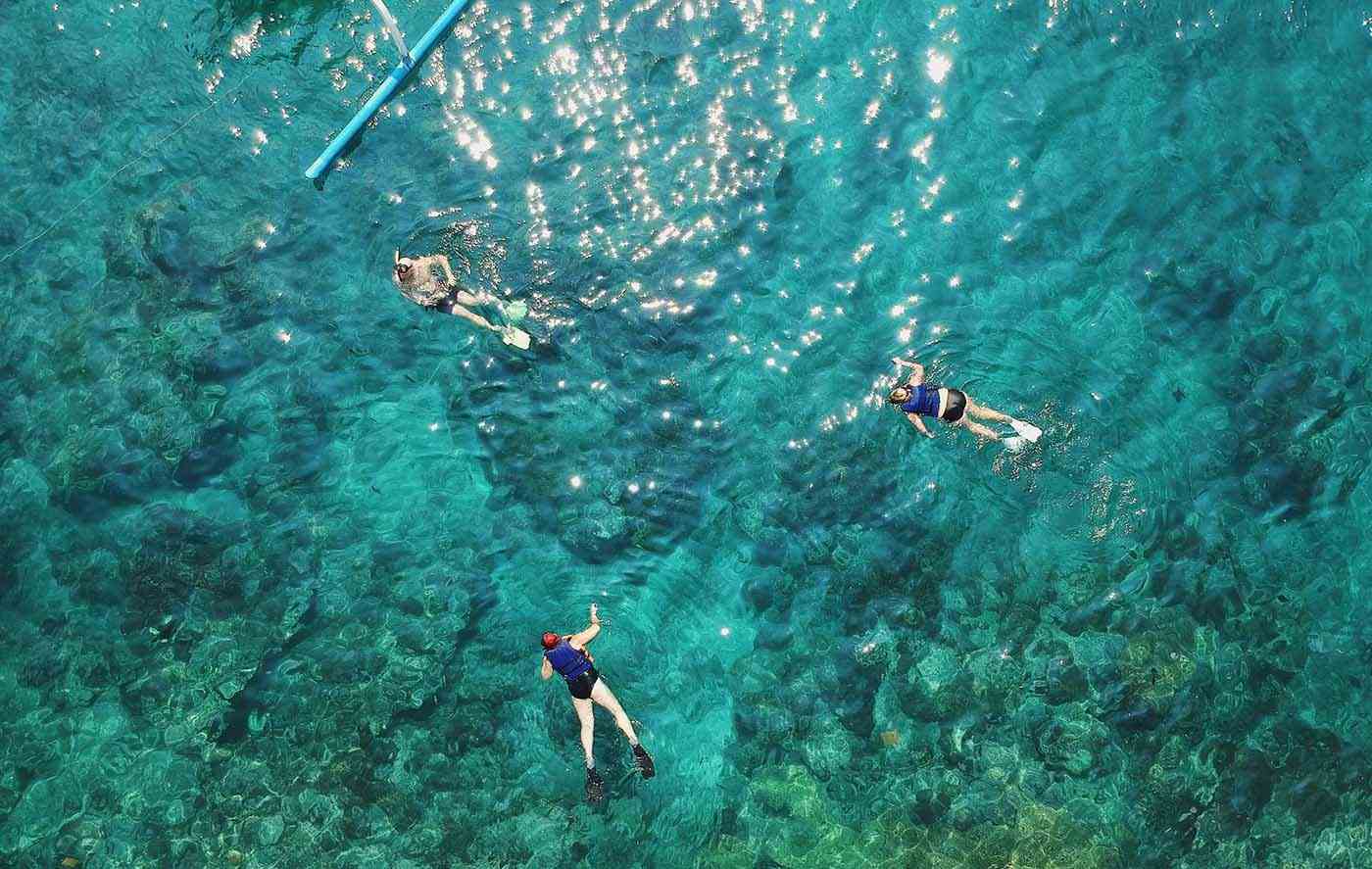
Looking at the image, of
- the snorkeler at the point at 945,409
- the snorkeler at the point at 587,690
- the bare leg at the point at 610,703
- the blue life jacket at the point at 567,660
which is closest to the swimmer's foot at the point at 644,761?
the snorkeler at the point at 587,690

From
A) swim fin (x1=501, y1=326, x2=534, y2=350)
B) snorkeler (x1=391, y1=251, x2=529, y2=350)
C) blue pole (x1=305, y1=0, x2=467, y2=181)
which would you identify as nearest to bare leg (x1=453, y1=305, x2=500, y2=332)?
snorkeler (x1=391, y1=251, x2=529, y2=350)

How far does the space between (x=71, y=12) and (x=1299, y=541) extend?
1987cm

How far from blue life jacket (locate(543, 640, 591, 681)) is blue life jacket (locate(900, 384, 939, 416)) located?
201 inches

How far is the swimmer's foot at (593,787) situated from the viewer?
40.0 feet

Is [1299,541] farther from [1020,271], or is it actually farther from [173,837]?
[173,837]

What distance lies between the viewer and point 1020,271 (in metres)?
13.7

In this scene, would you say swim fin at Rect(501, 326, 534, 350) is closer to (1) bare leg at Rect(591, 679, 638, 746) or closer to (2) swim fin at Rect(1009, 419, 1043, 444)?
(1) bare leg at Rect(591, 679, 638, 746)

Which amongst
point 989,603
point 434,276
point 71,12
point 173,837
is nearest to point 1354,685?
point 989,603

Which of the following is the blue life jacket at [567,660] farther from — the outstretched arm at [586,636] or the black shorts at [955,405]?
the black shorts at [955,405]

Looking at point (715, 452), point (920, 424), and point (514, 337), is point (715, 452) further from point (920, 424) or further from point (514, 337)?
point (514, 337)

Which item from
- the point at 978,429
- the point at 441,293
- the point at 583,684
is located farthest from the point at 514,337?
the point at 978,429

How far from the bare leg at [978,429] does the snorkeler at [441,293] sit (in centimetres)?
599

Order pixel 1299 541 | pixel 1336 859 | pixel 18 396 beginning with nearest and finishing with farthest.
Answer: pixel 1336 859 → pixel 1299 541 → pixel 18 396

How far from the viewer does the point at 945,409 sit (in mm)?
12602
